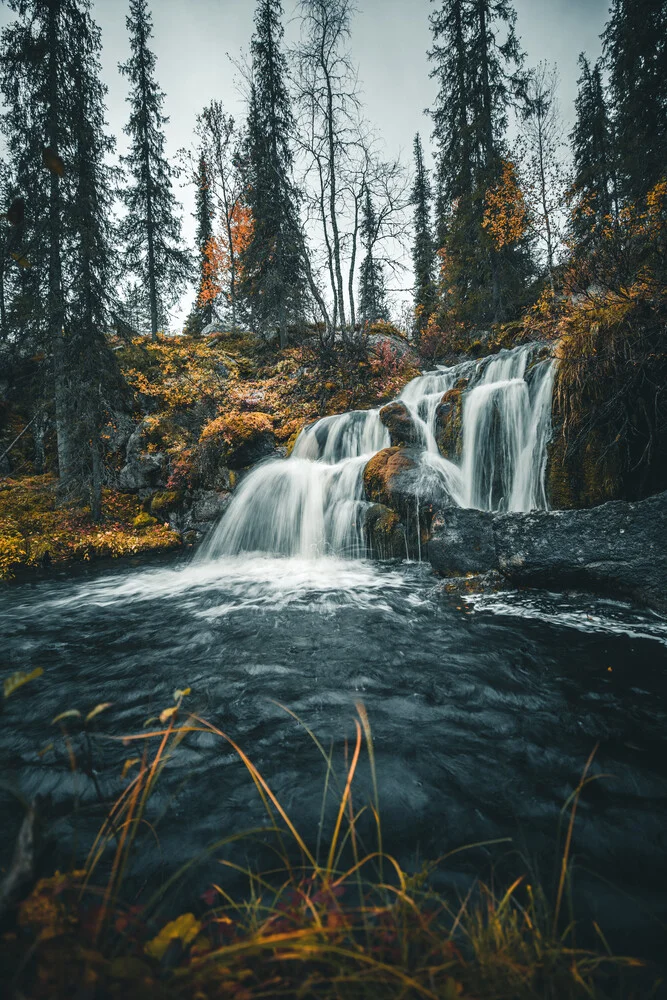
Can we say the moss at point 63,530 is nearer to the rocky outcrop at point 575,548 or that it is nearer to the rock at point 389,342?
the rocky outcrop at point 575,548

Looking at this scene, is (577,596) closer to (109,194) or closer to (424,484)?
(424,484)

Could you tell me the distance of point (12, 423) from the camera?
14.6 meters

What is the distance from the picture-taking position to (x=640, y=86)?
13938 millimetres

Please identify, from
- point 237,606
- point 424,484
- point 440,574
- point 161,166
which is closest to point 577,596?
point 440,574

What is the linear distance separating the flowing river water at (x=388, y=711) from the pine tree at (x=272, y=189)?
1430cm

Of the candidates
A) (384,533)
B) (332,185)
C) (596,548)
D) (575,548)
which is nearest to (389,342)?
(332,185)

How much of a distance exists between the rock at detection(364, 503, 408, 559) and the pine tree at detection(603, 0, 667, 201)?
49.2 ft

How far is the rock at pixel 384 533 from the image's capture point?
7.07 m

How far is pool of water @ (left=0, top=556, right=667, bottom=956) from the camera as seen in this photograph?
1.75 meters

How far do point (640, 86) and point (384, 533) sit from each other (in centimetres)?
2002

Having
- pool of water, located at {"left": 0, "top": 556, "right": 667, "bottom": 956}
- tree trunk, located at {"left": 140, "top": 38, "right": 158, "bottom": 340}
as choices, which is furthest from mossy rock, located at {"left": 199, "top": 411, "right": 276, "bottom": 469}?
tree trunk, located at {"left": 140, "top": 38, "right": 158, "bottom": 340}

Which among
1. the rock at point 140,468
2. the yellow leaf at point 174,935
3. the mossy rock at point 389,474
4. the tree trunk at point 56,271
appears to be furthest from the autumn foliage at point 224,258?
the yellow leaf at point 174,935

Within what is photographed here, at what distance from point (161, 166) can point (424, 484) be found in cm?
2424

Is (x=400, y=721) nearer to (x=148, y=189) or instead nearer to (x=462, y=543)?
(x=462, y=543)
